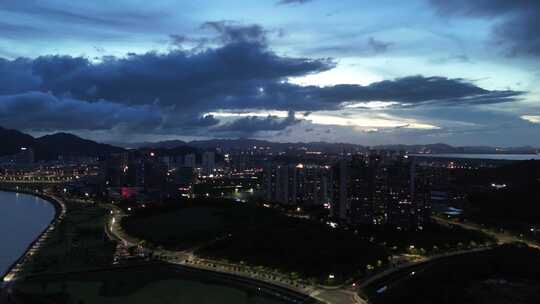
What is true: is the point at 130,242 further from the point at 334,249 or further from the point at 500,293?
the point at 500,293

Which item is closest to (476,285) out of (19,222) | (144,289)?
(144,289)

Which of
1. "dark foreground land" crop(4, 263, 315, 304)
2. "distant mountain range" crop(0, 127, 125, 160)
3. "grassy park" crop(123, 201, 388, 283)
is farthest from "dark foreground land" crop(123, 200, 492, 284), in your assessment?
"distant mountain range" crop(0, 127, 125, 160)

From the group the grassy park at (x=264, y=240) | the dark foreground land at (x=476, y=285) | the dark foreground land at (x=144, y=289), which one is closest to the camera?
the dark foreground land at (x=476, y=285)

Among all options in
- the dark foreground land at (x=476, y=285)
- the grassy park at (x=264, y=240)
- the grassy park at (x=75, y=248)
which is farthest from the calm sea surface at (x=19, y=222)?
the dark foreground land at (x=476, y=285)

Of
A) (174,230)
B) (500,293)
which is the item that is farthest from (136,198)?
(500,293)

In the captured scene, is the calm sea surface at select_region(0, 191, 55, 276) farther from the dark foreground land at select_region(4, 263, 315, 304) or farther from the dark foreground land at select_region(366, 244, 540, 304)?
the dark foreground land at select_region(366, 244, 540, 304)

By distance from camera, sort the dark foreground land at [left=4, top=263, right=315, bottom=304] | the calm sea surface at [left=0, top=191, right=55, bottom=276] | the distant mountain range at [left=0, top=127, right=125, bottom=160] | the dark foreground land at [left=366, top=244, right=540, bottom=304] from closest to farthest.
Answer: the dark foreground land at [left=366, top=244, right=540, bottom=304] < the dark foreground land at [left=4, top=263, right=315, bottom=304] < the calm sea surface at [left=0, top=191, right=55, bottom=276] < the distant mountain range at [left=0, top=127, right=125, bottom=160]

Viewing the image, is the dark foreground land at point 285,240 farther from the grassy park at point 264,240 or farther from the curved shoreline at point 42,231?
the curved shoreline at point 42,231
